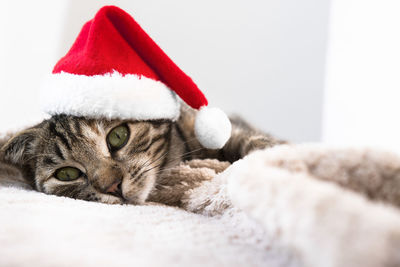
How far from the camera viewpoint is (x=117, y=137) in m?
0.86

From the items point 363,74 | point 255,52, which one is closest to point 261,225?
point 363,74

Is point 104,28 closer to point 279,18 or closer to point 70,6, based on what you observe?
point 70,6

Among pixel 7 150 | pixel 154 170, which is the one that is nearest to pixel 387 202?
pixel 154 170

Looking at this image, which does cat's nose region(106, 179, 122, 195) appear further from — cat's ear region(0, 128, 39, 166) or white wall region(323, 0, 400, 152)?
white wall region(323, 0, 400, 152)

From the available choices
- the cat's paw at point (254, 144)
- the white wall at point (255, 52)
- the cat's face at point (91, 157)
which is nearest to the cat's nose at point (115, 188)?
the cat's face at point (91, 157)

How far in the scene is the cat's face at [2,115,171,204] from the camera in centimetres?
79

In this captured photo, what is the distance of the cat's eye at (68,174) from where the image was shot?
85cm

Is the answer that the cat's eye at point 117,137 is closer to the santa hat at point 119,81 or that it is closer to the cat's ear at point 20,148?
the santa hat at point 119,81

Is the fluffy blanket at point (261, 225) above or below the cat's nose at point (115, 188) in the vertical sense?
above

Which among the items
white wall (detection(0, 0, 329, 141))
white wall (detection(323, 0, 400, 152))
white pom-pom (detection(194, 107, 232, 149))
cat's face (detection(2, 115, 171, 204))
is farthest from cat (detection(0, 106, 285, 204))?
white wall (detection(0, 0, 329, 141))

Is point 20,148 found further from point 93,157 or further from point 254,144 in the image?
point 254,144

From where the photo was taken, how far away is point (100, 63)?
77 centimetres

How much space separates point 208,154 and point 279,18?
1.34 metres

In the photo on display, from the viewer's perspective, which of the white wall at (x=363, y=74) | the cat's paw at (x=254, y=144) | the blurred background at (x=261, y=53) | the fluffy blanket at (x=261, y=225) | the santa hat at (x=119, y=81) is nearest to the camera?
the fluffy blanket at (x=261, y=225)
